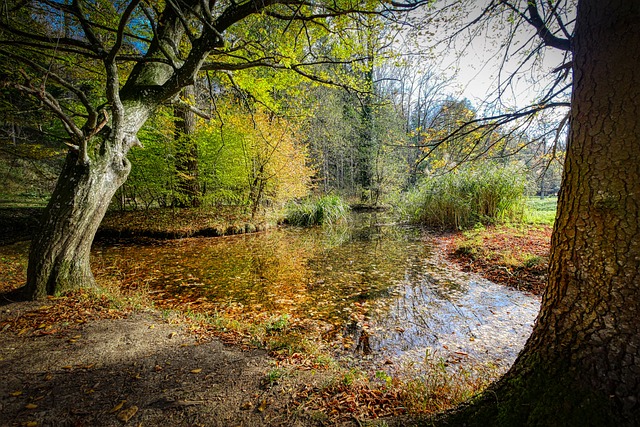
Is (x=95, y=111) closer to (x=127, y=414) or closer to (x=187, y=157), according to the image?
(x=127, y=414)

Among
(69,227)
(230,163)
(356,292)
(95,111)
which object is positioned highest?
(230,163)

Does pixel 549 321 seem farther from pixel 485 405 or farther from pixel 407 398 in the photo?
pixel 407 398

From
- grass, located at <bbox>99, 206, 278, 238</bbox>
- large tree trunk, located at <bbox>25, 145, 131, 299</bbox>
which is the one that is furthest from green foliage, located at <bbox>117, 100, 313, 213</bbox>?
large tree trunk, located at <bbox>25, 145, 131, 299</bbox>

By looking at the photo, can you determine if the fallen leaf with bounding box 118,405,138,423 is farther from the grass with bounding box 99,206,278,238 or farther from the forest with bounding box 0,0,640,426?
the grass with bounding box 99,206,278,238

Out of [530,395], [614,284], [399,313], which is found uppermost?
[614,284]

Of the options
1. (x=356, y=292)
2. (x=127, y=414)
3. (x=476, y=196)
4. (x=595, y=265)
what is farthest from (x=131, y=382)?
(x=476, y=196)

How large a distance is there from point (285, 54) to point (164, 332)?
4.56m

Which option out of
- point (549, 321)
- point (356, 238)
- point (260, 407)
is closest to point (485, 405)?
point (549, 321)

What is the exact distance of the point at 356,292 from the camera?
510cm

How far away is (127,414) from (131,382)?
380 millimetres

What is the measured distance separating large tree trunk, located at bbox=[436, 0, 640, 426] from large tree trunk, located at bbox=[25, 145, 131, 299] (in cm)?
440

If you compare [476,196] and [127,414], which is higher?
[476,196]

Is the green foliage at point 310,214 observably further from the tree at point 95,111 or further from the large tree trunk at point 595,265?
the large tree trunk at point 595,265

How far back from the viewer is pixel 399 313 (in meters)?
4.24
